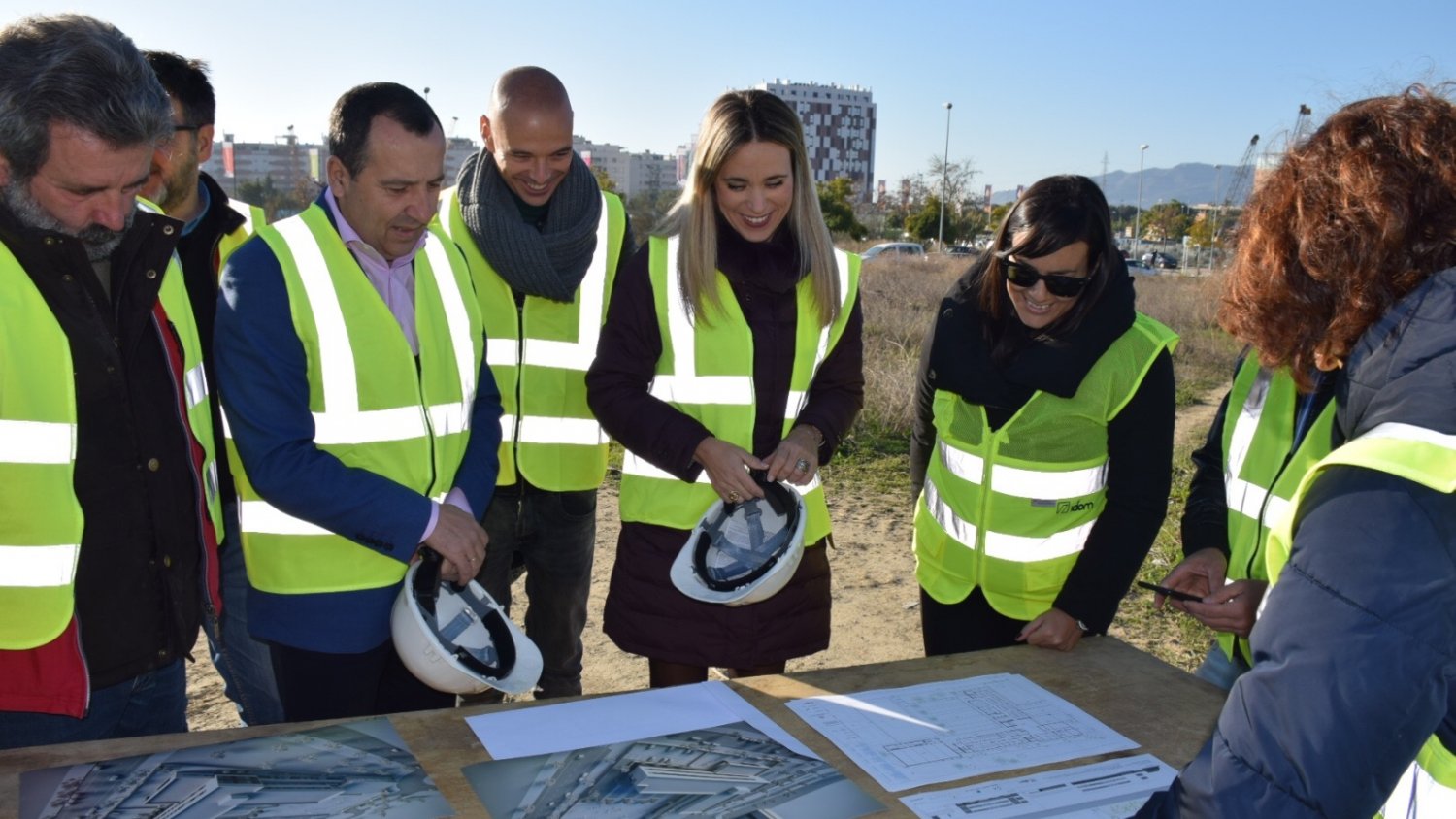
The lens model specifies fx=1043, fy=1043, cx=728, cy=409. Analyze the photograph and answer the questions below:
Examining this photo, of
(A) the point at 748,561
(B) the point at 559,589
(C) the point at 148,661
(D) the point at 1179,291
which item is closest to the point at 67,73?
(C) the point at 148,661

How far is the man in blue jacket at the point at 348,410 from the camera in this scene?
2.15 metres

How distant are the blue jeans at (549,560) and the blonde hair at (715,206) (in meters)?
0.91

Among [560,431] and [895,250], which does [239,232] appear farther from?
[895,250]

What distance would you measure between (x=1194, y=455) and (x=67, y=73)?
2485 mm

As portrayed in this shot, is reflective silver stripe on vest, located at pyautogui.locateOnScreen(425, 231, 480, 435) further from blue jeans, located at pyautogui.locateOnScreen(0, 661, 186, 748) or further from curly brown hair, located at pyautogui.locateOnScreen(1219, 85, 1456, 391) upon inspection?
curly brown hair, located at pyautogui.locateOnScreen(1219, 85, 1456, 391)

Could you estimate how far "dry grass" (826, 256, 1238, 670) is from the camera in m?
4.70

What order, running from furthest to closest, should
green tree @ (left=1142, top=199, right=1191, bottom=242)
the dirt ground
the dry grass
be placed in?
green tree @ (left=1142, top=199, right=1191, bottom=242), the dry grass, the dirt ground

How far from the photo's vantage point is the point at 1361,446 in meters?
1.00

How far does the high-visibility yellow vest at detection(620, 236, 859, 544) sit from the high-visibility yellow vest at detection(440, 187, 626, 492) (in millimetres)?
503

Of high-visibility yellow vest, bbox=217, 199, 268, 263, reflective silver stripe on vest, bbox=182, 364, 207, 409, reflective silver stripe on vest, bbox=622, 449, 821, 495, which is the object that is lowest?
reflective silver stripe on vest, bbox=622, 449, 821, 495

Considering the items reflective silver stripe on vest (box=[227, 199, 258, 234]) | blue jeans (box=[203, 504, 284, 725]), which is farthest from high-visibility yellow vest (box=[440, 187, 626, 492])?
blue jeans (box=[203, 504, 284, 725])

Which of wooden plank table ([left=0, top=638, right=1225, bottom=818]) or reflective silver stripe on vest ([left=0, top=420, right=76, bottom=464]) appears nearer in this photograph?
wooden plank table ([left=0, top=638, right=1225, bottom=818])

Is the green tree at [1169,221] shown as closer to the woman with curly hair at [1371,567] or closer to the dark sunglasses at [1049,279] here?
the dark sunglasses at [1049,279]

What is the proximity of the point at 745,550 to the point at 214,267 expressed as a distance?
5.60 ft
